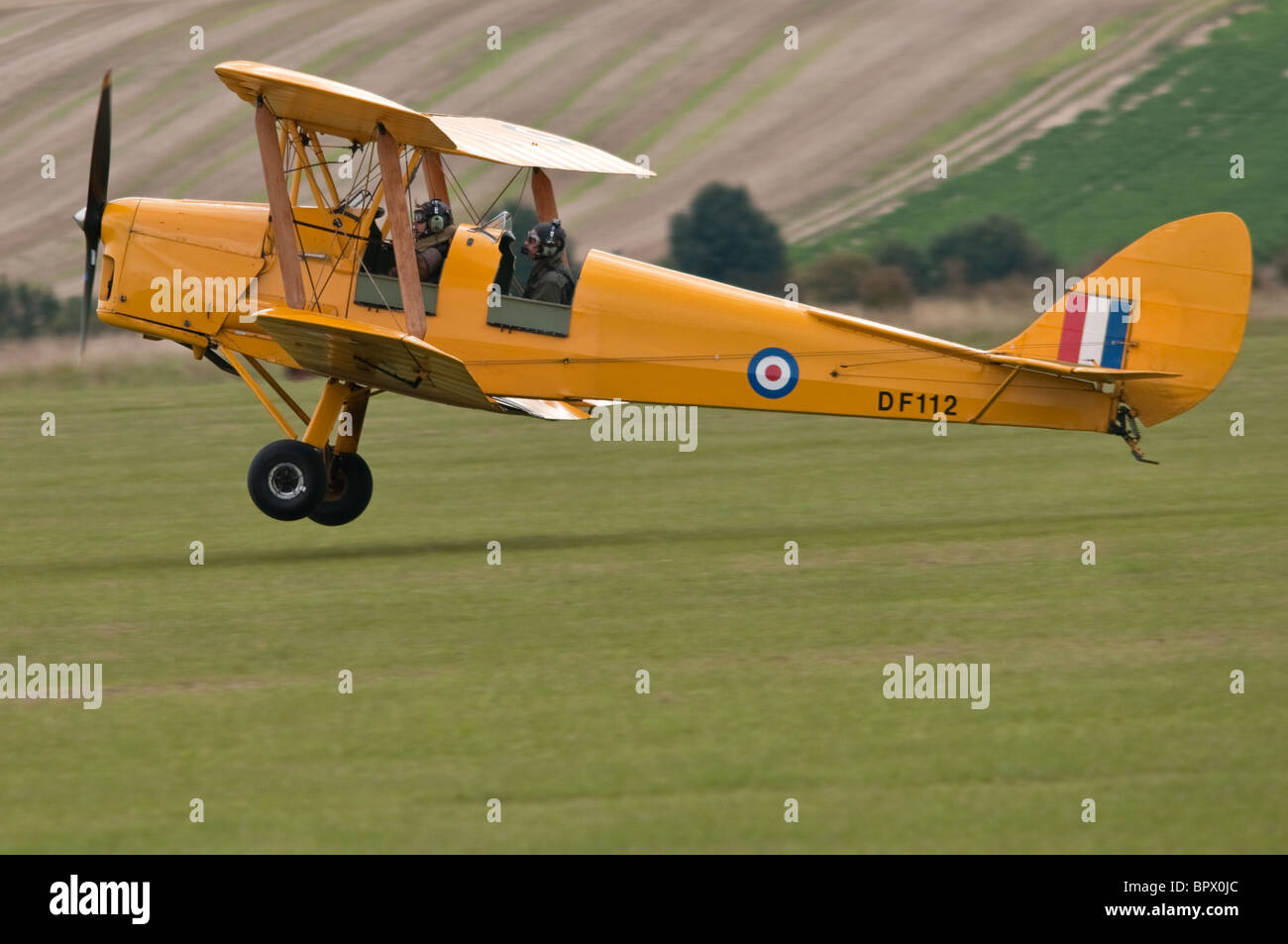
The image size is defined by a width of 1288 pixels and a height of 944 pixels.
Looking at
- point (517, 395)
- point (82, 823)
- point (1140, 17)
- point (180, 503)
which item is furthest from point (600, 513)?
point (1140, 17)

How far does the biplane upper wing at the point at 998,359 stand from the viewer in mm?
12594

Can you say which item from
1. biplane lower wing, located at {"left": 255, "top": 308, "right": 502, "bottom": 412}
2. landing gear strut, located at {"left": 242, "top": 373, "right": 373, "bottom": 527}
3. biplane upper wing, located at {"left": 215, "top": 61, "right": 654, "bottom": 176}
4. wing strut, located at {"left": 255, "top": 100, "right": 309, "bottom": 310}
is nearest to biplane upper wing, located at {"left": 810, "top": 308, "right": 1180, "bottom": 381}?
biplane upper wing, located at {"left": 215, "top": 61, "right": 654, "bottom": 176}

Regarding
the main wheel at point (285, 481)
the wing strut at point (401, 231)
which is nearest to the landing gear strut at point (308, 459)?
the main wheel at point (285, 481)

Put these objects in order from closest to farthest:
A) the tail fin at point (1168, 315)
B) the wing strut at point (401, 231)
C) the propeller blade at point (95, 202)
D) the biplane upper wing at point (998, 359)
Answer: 1. the wing strut at point (401, 231)
2. the biplane upper wing at point (998, 359)
3. the tail fin at point (1168, 315)
4. the propeller blade at point (95, 202)

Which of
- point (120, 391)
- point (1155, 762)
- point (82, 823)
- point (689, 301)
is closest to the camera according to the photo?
point (82, 823)

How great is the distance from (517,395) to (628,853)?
7.08 m

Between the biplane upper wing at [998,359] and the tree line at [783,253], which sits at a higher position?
the tree line at [783,253]

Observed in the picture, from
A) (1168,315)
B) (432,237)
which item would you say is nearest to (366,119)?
(432,237)

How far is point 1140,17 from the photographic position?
50.5m

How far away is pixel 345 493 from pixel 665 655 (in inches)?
201

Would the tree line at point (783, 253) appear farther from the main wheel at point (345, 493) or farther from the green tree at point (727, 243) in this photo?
the main wheel at point (345, 493)

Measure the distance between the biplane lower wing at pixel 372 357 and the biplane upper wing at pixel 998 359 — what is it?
2.87 meters

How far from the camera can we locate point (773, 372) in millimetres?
13109

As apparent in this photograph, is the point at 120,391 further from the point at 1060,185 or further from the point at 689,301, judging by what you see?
the point at 1060,185
